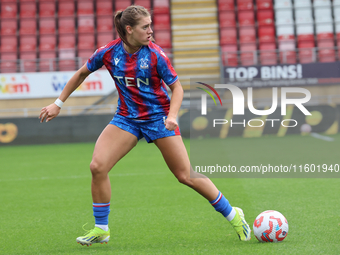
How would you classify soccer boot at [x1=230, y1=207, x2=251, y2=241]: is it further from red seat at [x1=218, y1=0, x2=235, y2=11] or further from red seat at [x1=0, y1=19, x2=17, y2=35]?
red seat at [x1=0, y1=19, x2=17, y2=35]

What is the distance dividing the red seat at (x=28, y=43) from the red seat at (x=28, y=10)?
1110mm

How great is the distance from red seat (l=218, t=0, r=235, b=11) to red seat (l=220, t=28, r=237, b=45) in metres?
1.07

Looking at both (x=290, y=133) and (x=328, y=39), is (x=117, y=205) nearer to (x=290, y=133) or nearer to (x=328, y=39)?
(x=290, y=133)

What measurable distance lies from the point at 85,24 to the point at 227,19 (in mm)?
5440

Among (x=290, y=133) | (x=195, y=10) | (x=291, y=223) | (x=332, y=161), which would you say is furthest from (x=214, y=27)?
(x=291, y=223)

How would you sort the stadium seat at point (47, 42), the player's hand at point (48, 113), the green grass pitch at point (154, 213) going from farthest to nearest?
the stadium seat at point (47, 42)
the player's hand at point (48, 113)
the green grass pitch at point (154, 213)

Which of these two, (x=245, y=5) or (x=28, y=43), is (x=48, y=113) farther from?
(x=245, y=5)

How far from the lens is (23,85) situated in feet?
47.4

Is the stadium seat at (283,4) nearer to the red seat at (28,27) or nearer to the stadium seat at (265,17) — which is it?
the stadium seat at (265,17)

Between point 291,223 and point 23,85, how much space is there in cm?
1212

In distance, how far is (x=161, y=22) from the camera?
690 inches

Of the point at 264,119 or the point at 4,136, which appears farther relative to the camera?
the point at 264,119

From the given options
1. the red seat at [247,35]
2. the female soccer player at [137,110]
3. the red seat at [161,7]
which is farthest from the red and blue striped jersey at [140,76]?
the red seat at [161,7]

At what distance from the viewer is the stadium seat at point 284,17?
1707cm
